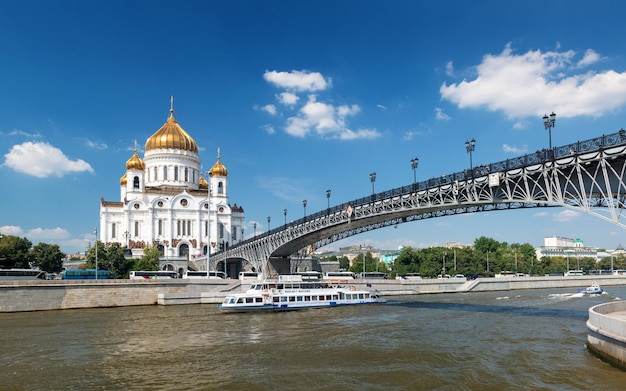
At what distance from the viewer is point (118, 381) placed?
18516 millimetres

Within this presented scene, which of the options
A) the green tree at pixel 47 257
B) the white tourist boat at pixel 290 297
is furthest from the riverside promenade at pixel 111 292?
the green tree at pixel 47 257

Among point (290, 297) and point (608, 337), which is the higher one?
point (608, 337)

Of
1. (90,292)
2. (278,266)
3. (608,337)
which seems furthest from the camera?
(278,266)

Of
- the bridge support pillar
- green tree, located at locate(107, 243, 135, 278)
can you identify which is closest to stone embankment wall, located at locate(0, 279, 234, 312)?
the bridge support pillar

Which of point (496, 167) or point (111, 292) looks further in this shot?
point (111, 292)

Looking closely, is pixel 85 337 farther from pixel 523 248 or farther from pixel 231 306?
pixel 523 248

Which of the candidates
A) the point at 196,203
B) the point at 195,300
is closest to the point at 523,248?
the point at 196,203

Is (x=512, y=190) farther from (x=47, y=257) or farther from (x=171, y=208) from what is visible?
(x=171, y=208)

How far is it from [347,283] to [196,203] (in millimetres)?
42113

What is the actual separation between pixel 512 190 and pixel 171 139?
74.1 metres

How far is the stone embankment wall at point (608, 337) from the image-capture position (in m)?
18.0

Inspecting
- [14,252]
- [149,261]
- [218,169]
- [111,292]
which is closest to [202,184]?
[218,169]

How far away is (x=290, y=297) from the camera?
43188 mm

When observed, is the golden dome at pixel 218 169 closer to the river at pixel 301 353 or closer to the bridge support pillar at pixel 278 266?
the bridge support pillar at pixel 278 266
